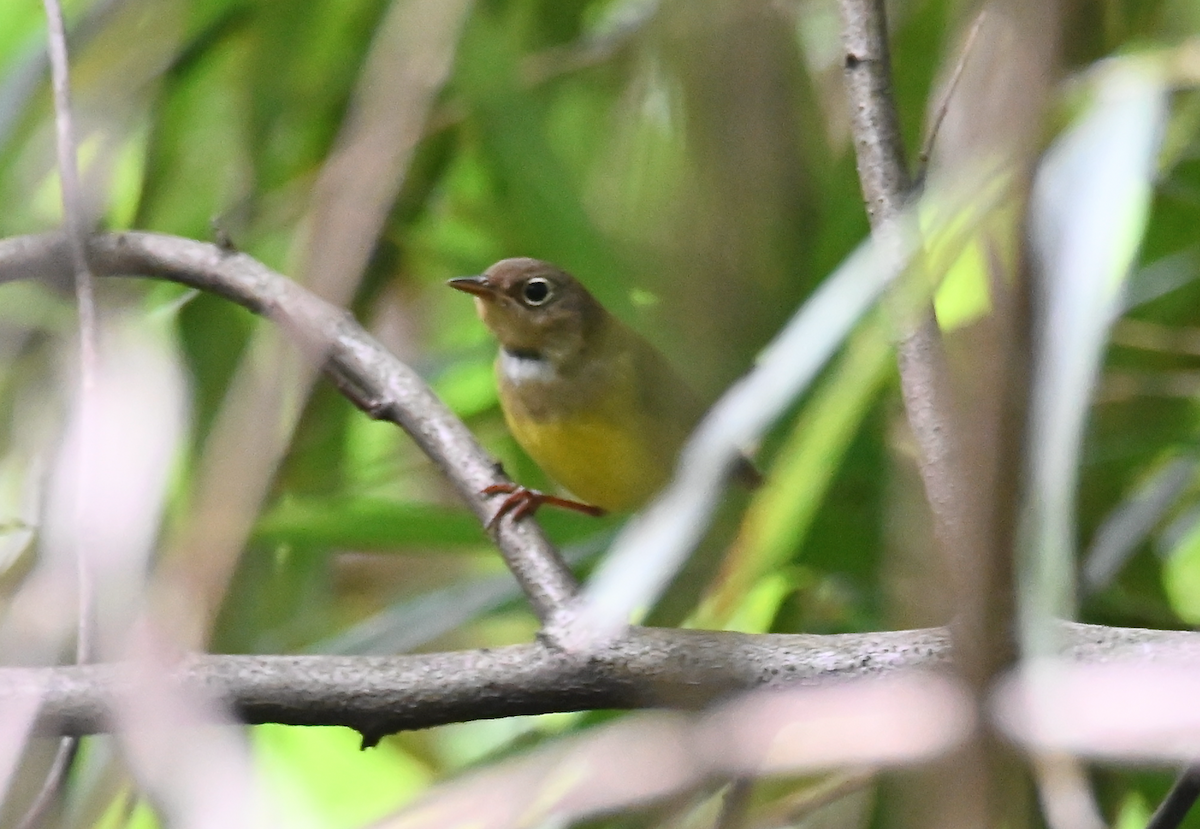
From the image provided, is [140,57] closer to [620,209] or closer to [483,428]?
[620,209]

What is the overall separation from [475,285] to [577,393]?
0.87 ft

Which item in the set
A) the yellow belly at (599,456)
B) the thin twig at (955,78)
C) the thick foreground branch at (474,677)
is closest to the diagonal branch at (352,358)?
the thick foreground branch at (474,677)

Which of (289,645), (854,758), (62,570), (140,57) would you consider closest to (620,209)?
(140,57)

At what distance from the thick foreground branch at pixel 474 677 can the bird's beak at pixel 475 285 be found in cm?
113

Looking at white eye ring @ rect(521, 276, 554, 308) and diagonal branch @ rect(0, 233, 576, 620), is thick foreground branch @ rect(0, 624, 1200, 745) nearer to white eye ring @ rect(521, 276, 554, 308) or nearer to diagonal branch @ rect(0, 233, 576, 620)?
diagonal branch @ rect(0, 233, 576, 620)

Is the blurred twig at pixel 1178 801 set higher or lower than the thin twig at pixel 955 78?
lower

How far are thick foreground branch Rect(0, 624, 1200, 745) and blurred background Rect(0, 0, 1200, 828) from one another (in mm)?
73

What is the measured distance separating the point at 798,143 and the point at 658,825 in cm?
77

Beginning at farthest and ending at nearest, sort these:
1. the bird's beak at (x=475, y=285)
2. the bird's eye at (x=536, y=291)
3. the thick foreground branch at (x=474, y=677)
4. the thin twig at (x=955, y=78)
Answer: the bird's eye at (x=536, y=291)
the bird's beak at (x=475, y=285)
the thick foreground branch at (x=474, y=677)
the thin twig at (x=955, y=78)

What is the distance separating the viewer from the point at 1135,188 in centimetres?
120

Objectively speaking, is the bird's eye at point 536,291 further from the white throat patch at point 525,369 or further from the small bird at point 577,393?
the white throat patch at point 525,369

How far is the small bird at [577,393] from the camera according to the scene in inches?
89.8

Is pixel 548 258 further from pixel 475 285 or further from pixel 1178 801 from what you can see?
pixel 1178 801

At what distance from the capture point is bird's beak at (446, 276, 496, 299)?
88.0 inches
